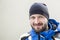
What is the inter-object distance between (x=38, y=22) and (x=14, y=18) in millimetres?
1041

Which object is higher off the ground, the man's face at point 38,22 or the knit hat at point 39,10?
the knit hat at point 39,10

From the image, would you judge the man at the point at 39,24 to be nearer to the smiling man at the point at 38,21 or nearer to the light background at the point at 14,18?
the smiling man at the point at 38,21

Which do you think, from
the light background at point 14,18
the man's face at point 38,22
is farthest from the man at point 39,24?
the light background at point 14,18

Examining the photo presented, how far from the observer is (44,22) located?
1315mm

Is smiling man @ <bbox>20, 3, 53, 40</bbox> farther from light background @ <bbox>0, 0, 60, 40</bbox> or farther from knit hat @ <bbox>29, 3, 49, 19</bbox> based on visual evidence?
light background @ <bbox>0, 0, 60, 40</bbox>

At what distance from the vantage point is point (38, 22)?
1.29 metres

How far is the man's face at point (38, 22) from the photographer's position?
1.29 meters

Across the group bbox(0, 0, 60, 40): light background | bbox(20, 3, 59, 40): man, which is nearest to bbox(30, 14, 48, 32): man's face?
bbox(20, 3, 59, 40): man

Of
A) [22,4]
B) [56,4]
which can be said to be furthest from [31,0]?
[56,4]

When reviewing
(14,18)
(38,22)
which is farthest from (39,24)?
(14,18)

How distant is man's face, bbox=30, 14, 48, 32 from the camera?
4.24ft

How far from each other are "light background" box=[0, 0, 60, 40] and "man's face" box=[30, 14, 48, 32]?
0.90m

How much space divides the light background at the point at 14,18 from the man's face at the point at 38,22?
A: 90 centimetres

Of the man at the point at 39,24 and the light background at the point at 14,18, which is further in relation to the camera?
the light background at the point at 14,18
